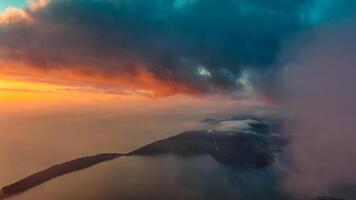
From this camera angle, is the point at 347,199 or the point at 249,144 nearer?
the point at 347,199

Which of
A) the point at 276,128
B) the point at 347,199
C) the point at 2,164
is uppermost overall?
the point at 276,128

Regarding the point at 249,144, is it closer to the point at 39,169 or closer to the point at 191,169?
the point at 191,169

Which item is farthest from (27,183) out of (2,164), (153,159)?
(153,159)

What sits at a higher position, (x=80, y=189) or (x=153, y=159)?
(x=153, y=159)

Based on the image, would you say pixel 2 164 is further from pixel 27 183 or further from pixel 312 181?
pixel 312 181

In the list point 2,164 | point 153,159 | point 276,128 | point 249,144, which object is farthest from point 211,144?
point 2,164

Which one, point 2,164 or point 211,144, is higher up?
point 211,144

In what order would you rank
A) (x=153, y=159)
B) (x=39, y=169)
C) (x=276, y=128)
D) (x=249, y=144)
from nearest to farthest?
1. (x=276, y=128)
2. (x=39, y=169)
3. (x=153, y=159)
4. (x=249, y=144)

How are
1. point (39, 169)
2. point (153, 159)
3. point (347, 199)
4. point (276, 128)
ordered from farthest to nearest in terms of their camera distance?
point (153, 159) → point (39, 169) → point (276, 128) → point (347, 199)

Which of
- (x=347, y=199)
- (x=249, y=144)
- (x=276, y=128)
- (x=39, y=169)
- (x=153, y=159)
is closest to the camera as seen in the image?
(x=347, y=199)
